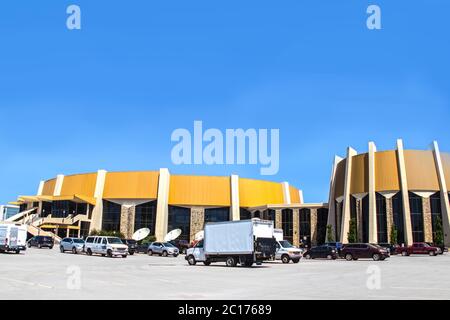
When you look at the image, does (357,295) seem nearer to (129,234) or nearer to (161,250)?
(161,250)

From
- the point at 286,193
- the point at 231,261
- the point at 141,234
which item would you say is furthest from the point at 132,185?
the point at 231,261

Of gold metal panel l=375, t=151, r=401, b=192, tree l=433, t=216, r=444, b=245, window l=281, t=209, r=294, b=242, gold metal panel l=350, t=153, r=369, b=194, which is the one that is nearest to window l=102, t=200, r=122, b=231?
window l=281, t=209, r=294, b=242

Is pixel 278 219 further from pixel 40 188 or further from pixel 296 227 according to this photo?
pixel 40 188

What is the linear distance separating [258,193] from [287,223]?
1018cm

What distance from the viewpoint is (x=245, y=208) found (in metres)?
86.4

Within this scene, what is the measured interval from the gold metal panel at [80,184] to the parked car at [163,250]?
3734 cm

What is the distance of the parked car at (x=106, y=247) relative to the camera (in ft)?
129

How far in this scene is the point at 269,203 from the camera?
290 feet

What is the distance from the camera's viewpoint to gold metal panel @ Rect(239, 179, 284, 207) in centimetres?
8655

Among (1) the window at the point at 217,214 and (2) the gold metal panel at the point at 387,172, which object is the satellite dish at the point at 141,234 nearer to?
(1) the window at the point at 217,214

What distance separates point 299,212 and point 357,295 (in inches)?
2697
